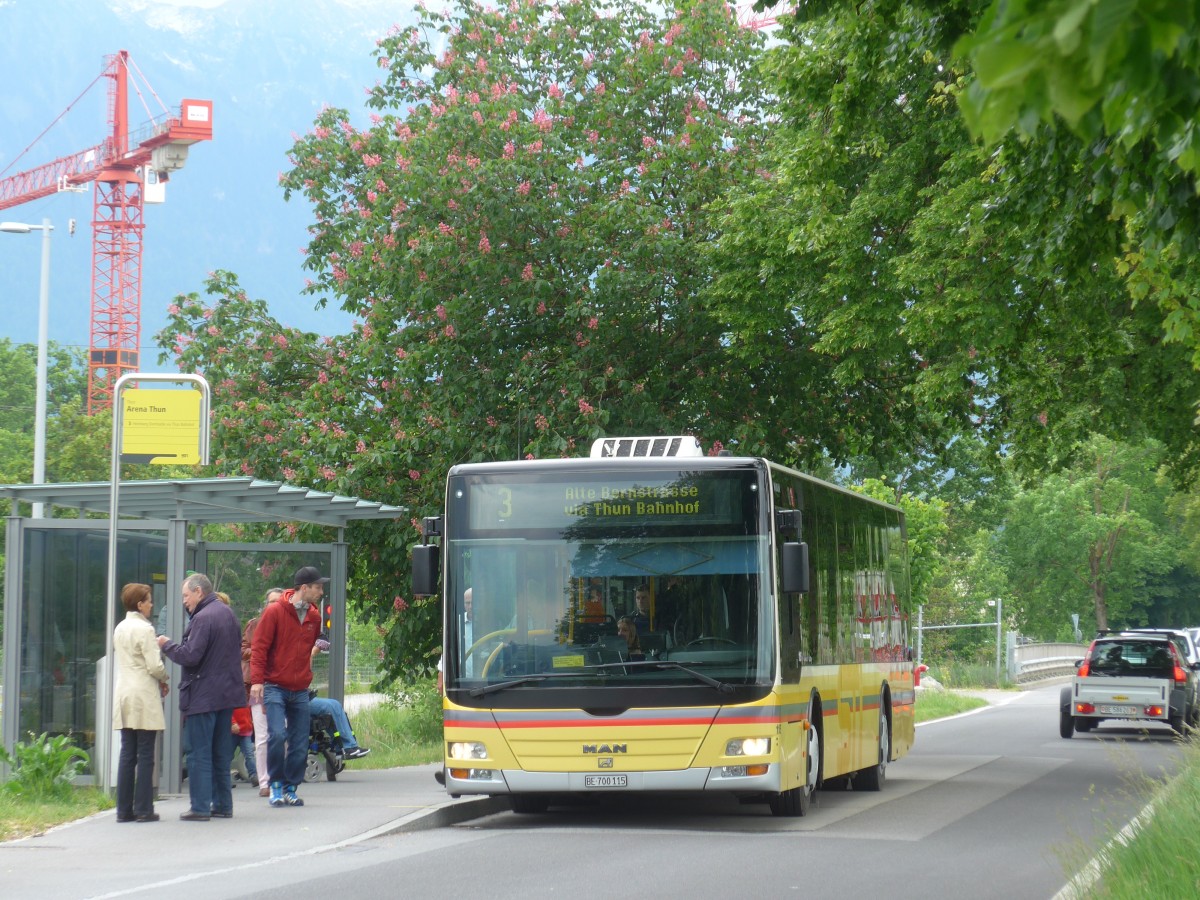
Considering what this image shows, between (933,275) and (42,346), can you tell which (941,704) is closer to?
(42,346)

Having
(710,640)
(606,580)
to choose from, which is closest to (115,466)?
(606,580)

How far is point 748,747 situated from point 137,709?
4449mm

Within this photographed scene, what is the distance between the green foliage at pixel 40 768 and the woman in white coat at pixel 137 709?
1043mm

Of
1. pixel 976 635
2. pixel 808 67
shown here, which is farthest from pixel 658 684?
pixel 976 635

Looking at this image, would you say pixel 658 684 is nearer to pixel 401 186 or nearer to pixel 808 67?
pixel 808 67

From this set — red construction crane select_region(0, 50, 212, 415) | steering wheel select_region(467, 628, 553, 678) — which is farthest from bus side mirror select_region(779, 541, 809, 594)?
red construction crane select_region(0, 50, 212, 415)

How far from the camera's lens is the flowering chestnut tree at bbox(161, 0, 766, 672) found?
2139cm

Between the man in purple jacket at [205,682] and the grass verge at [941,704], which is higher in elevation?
the man in purple jacket at [205,682]

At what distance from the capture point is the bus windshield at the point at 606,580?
510 inches

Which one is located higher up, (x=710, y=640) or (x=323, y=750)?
(x=710, y=640)

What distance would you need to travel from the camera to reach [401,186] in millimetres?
21703

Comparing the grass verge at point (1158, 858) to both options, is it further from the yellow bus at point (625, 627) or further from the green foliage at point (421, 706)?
the green foliage at point (421, 706)

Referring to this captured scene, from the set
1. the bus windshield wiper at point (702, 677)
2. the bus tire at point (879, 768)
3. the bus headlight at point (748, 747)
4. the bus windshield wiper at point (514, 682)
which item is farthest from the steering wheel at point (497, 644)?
the bus tire at point (879, 768)

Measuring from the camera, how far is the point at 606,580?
13172mm
